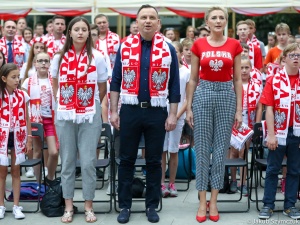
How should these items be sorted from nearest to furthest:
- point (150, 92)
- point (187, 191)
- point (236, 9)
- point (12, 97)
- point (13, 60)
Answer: point (150, 92) < point (12, 97) < point (187, 191) < point (13, 60) < point (236, 9)

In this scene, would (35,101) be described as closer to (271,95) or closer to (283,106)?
(271,95)

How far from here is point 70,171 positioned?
612 centimetres

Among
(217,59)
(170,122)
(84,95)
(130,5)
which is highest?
(130,5)

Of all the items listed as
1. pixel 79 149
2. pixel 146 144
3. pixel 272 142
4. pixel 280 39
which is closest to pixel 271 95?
pixel 272 142

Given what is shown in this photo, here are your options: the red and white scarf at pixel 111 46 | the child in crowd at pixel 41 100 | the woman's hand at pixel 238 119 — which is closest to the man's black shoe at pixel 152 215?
the woman's hand at pixel 238 119

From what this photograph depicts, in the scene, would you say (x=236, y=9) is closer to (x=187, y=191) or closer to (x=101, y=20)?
(x=101, y=20)

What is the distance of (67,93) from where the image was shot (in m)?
5.98

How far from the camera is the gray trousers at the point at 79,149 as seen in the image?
6.03 metres

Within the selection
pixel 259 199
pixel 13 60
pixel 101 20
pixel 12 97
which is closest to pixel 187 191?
pixel 259 199

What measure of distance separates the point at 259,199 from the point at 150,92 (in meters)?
1.96

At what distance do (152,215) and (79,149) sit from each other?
3.27ft

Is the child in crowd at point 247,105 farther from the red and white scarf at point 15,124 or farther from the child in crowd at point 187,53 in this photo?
the red and white scarf at point 15,124

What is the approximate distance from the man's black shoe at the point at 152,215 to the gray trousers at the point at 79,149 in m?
0.61

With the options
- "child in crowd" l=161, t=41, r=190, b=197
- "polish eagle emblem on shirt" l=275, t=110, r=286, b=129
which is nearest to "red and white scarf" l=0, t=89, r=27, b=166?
"child in crowd" l=161, t=41, r=190, b=197
